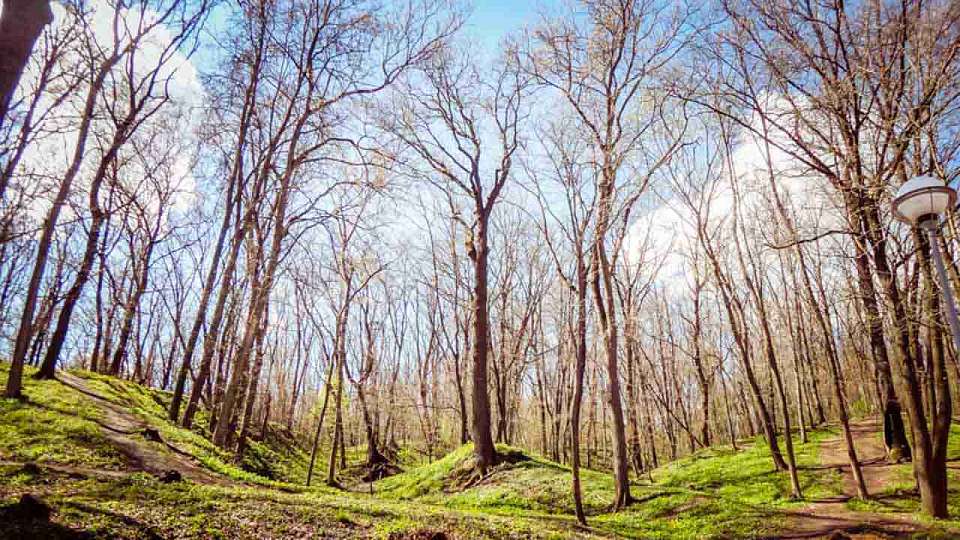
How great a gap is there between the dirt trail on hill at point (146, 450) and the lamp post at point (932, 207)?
1044 cm

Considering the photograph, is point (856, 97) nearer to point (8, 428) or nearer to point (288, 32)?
point (288, 32)

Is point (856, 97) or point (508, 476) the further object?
point (508, 476)

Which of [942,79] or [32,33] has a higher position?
[942,79]

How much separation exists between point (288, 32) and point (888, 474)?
21183 millimetres

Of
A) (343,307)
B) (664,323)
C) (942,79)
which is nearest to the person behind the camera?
(942,79)

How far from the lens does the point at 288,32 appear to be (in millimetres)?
14305

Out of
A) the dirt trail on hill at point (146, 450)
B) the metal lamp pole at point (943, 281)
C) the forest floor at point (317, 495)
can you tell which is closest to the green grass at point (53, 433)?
the forest floor at point (317, 495)

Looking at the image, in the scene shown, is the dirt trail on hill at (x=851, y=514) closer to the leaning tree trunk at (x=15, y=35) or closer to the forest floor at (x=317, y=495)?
the forest floor at (x=317, y=495)

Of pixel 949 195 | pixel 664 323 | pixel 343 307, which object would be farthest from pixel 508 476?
pixel 664 323

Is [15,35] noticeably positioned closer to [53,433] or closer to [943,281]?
[53,433]

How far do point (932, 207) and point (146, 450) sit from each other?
12262 mm

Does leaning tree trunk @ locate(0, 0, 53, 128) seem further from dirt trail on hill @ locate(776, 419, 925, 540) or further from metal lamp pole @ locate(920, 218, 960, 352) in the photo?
dirt trail on hill @ locate(776, 419, 925, 540)

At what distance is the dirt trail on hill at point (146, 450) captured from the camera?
8.17 meters

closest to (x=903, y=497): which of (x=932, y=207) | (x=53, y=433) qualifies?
(x=932, y=207)
